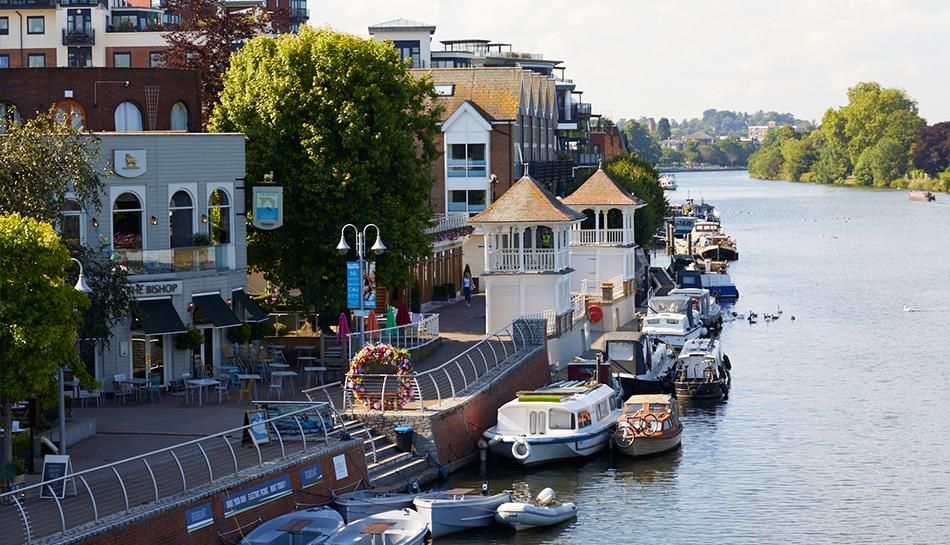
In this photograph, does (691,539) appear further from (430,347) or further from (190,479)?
(430,347)

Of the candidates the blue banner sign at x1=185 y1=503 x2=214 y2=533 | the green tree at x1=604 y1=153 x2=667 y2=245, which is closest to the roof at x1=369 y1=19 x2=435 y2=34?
the green tree at x1=604 y1=153 x2=667 y2=245

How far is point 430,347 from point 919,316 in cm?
4413

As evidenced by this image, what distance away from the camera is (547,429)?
158ft

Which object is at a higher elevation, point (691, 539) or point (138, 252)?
point (138, 252)

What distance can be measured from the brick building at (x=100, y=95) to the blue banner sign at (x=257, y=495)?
917 inches

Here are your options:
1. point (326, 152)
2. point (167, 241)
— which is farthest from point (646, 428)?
point (326, 152)

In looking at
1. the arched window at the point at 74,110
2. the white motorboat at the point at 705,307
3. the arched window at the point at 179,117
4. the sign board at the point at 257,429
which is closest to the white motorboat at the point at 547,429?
the sign board at the point at 257,429

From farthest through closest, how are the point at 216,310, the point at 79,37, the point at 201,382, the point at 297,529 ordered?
the point at 79,37, the point at 216,310, the point at 201,382, the point at 297,529

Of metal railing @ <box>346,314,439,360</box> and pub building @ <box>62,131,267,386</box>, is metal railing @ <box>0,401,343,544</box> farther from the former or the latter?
pub building @ <box>62,131,267,386</box>

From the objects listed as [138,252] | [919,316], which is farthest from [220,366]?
[919,316]

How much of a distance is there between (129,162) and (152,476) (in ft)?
61.5

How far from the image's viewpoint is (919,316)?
305 ft

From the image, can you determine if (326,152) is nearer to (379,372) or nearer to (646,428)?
(379,372)

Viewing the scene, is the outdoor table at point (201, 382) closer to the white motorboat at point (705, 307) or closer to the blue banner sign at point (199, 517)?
the blue banner sign at point (199, 517)
